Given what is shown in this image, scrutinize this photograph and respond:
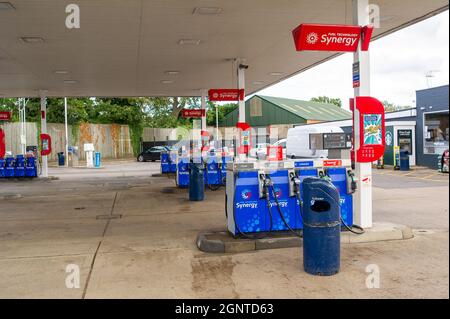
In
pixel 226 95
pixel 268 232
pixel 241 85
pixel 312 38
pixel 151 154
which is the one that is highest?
pixel 241 85

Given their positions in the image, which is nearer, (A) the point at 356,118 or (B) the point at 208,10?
(A) the point at 356,118

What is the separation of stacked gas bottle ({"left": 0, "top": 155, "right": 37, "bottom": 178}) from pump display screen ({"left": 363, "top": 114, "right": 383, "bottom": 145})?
52.5ft

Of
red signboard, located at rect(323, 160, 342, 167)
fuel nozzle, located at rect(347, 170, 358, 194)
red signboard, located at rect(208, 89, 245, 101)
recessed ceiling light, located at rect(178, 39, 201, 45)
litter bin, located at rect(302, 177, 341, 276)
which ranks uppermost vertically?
recessed ceiling light, located at rect(178, 39, 201, 45)

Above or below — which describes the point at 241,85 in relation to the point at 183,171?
above

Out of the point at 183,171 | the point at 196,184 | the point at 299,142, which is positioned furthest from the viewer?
the point at 299,142

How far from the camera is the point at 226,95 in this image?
13.5m

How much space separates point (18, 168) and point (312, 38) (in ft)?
53.7

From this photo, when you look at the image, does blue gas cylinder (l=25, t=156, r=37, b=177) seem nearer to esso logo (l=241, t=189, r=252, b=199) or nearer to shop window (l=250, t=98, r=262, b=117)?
esso logo (l=241, t=189, r=252, b=199)

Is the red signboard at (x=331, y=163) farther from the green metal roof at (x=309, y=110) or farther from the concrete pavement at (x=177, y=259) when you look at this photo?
the green metal roof at (x=309, y=110)

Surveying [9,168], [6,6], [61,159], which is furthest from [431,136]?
[61,159]

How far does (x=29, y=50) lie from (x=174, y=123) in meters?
31.1

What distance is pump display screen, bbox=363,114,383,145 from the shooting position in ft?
21.7

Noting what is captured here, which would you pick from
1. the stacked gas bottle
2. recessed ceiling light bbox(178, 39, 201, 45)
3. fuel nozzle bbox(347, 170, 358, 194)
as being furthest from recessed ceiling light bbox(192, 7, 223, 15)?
the stacked gas bottle

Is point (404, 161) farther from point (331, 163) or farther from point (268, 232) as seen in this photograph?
point (268, 232)
